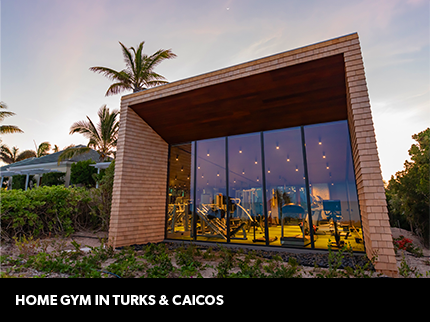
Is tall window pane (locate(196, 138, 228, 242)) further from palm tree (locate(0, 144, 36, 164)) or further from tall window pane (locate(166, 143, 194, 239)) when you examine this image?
palm tree (locate(0, 144, 36, 164))

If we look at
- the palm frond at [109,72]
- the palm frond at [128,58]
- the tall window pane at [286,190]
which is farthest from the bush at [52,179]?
the tall window pane at [286,190]

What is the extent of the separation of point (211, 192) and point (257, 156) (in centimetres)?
169

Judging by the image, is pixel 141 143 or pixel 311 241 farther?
pixel 141 143

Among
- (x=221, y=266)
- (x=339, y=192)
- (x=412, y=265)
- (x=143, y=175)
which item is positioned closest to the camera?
(x=221, y=266)

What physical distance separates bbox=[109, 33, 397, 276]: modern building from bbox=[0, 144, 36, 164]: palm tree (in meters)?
32.2

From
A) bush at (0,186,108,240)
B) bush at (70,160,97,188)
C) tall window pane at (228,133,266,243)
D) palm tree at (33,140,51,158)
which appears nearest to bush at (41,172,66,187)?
bush at (70,160,97,188)

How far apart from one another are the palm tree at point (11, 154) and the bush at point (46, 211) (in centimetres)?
2943

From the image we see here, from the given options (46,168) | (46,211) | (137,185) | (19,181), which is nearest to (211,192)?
(137,185)

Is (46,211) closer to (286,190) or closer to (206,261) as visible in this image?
(206,261)

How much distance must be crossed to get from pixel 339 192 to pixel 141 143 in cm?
527

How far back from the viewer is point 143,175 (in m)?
6.03

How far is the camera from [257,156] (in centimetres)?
588
